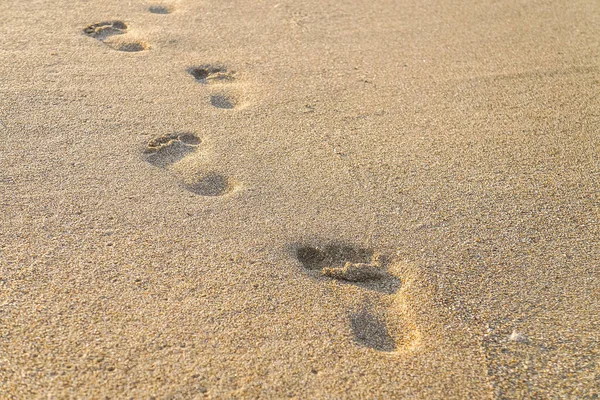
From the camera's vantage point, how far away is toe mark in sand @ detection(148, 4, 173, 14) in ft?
10.6

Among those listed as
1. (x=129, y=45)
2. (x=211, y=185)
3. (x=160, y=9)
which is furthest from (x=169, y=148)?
(x=160, y=9)

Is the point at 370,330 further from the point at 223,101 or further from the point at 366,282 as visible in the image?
the point at 223,101

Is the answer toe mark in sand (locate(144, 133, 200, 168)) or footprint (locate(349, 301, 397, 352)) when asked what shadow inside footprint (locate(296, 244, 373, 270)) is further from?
toe mark in sand (locate(144, 133, 200, 168))

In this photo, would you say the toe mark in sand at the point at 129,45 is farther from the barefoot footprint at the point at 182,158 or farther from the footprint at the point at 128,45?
the barefoot footprint at the point at 182,158

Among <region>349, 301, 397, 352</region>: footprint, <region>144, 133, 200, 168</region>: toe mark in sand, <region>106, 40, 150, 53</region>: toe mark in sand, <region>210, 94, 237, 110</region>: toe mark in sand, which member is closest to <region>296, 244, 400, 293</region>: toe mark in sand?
<region>349, 301, 397, 352</region>: footprint

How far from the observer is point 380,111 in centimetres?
254

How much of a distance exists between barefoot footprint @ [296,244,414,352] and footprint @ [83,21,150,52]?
1452 millimetres

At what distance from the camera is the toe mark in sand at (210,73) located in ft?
8.83

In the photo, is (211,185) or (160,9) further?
(160,9)

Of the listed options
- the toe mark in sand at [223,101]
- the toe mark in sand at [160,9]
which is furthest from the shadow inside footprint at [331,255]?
the toe mark in sand at [160,9]

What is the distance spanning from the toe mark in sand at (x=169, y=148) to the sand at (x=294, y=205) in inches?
0.4

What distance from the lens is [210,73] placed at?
2729mm

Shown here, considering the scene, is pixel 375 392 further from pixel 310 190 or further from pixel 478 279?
pixel 310 190

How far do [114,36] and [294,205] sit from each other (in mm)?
1392
